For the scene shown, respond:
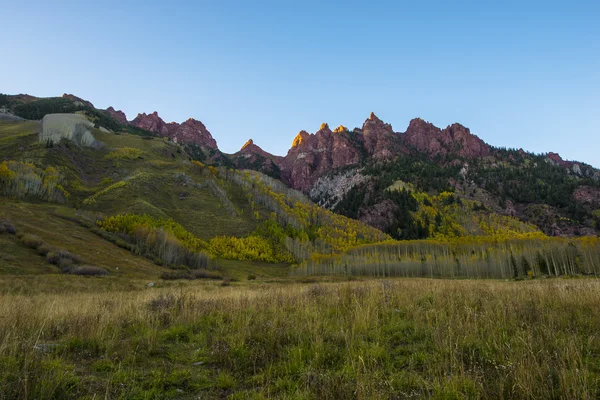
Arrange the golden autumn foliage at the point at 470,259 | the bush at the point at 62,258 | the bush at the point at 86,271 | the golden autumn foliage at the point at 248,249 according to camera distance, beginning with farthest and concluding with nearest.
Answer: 1. the golden autumn foliage at the point at 248,249
2. the golden autumn foliage at the point at 470,259
3. the bush at the point at 62,258
4. the bush at the point at 86,271

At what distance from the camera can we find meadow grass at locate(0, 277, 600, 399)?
167 inches

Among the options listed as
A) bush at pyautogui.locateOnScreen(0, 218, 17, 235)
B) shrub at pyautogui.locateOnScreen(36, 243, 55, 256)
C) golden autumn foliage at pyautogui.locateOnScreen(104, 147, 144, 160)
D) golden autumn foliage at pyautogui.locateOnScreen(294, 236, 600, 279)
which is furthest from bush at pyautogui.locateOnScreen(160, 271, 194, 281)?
golden autumn foliage at pyautogui.locateOnScreen(104, 147, 144, 160)

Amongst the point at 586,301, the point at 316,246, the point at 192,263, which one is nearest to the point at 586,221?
the point at 316,246

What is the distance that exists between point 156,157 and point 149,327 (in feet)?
606

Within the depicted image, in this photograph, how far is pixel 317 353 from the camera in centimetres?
557

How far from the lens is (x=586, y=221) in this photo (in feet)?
644

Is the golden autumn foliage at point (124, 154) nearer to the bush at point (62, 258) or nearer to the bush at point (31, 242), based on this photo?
the bush at point (31, 242)

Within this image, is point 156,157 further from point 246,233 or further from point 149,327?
point 149,327

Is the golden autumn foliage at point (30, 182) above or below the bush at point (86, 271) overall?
above

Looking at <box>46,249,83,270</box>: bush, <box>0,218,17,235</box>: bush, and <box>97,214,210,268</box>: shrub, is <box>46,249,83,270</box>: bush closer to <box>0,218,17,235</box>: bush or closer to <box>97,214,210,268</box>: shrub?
<box>0,218,17,235</box>: bush

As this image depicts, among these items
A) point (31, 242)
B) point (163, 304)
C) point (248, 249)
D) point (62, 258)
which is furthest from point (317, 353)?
point (248, 249)

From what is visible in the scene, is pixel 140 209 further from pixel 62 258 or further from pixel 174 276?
pixel 62 258

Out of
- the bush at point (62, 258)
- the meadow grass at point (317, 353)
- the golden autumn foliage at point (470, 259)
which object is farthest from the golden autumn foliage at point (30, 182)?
the meadow grass at point (317, 353)

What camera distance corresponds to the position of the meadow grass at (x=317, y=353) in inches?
167
